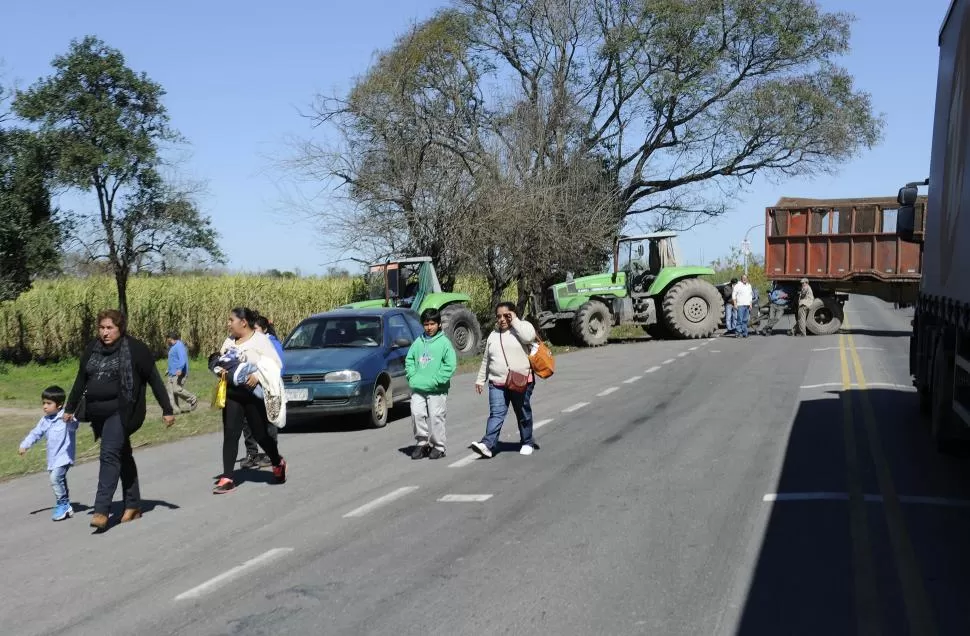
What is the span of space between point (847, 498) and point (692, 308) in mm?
21864

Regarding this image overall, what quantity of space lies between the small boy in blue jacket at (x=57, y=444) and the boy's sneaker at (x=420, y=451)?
11.7 ft

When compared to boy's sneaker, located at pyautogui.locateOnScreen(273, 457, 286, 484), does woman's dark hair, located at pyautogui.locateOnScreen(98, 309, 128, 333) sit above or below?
above

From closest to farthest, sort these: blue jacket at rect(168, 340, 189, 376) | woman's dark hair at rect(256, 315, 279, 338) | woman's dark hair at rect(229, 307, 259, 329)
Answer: woman's dark hair at rect(229, 307, 259, 329) → woman's dark hair at rect(256, 315, 279, 338) → blue jacket at rect(168, 340, 189, 376)

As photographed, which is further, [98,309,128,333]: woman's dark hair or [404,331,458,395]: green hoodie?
[404,331,458,395]: green hoodie

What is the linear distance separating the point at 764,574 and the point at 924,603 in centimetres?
92

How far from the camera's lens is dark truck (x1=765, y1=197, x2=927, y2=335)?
94.5ft

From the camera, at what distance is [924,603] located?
18.9 feet

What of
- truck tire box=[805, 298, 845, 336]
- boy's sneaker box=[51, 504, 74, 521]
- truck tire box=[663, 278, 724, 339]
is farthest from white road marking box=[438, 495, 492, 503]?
truck tire box=[805, 298, 845, 336]

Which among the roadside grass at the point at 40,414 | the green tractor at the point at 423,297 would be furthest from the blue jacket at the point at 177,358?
the green tractor at the point at 423,297

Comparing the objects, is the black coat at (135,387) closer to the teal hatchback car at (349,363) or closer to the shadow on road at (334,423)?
the teal hatchback car at (349,363)

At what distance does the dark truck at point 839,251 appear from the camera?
2880 centimetres

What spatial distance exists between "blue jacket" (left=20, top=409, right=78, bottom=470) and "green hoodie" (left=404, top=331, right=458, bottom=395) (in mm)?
3556

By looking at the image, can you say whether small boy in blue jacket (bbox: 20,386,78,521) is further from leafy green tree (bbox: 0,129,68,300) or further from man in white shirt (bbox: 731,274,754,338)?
man in white shirt (bbox: 731,274,754,338)

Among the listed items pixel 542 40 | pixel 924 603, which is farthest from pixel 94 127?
pixel 924 603
